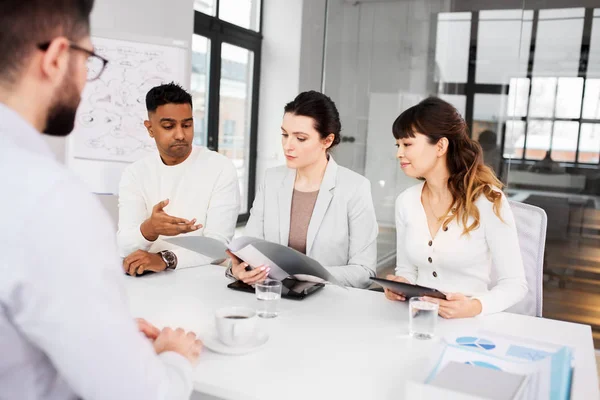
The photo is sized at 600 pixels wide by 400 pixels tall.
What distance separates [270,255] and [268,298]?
0.60ft

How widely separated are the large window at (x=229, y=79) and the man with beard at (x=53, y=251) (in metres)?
4.75

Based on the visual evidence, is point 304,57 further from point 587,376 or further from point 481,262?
point 587,376

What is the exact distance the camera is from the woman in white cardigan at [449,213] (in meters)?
1.92

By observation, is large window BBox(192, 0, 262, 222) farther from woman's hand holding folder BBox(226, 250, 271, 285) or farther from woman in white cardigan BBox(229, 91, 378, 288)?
woman's hand holding folder BBox(226, 250, 271, 285)

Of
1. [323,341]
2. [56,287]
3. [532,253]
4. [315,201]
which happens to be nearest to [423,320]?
[323,341]

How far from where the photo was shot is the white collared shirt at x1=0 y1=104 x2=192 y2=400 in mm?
708

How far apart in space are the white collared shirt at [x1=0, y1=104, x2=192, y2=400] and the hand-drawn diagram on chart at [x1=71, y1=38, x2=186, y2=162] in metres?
2.71

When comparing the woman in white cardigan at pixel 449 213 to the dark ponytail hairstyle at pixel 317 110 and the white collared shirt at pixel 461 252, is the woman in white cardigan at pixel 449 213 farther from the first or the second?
the dark ponytail hairstyle at pixel 317 110

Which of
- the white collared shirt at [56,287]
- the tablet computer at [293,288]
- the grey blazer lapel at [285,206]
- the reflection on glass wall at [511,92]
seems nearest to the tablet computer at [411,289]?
the tablet computer at [293,288]

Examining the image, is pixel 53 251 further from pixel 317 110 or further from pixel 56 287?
pixel 317 110

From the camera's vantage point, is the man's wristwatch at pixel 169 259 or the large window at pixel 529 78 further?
the large window at pixel 529 78

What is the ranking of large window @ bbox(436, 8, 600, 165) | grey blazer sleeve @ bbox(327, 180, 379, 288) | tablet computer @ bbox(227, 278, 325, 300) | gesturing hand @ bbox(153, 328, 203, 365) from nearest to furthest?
gesturing hand @ bbox(153, 328, 203, 365)
tablet computer @ bbox(227, 278, 325, 300)
grey blazer sleeve @ bbox(327, 180, 379, 288)
large window @ bbox(436, 8, 600, 165)

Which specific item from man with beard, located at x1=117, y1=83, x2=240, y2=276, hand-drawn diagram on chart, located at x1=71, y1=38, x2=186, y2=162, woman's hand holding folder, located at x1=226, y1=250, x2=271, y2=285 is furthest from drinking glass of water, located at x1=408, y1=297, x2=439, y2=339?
hand-drawn diagram on chart, located at x1=71, y1=38, x2=186, y2=162

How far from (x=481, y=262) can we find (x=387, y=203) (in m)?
2.51
